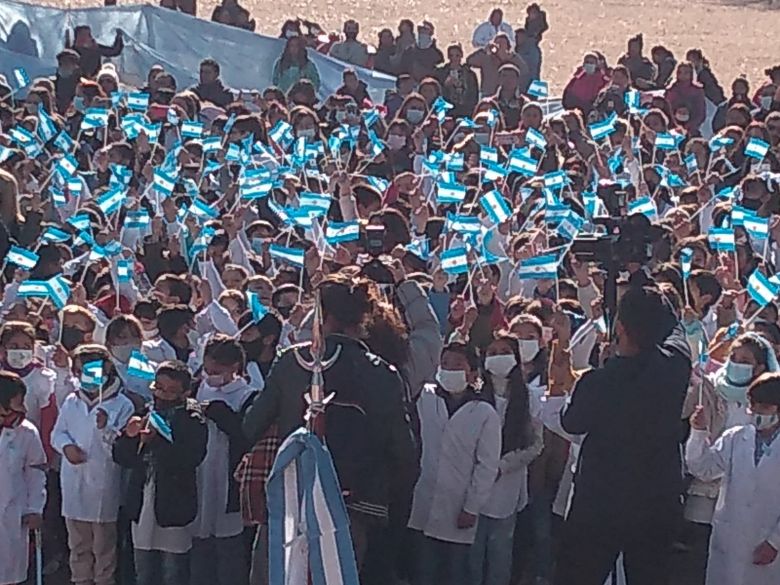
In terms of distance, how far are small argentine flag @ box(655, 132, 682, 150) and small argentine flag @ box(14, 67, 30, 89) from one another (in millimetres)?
6320

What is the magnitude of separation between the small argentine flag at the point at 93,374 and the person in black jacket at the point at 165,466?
0.81 ft

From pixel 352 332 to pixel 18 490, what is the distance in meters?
2.02

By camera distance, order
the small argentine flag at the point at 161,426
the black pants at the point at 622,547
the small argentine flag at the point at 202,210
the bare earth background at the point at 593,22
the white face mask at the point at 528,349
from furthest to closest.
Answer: the bare earth background at the point at 593,22
the small argentine flag at the point at 202,210
the white face mask at the point at 528,349
the small argentine flag at the point at 161,426
the black pants at the point at 622,547

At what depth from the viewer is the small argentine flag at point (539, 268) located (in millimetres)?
9000

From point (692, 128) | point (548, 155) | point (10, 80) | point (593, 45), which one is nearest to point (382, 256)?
point (548, 155)

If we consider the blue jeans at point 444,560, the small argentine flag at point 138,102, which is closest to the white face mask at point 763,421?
the blue jeans at point 444,560

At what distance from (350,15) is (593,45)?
441cm

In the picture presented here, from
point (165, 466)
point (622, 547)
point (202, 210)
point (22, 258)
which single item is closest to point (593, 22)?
point (202, 210)

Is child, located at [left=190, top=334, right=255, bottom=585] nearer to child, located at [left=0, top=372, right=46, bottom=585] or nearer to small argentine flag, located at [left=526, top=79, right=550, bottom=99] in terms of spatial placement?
child, located at [left=0, top=372, right=46, bottom=585]

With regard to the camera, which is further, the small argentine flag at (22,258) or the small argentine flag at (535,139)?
the small argentine flag at (535,139)

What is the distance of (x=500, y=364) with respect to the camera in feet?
25.2

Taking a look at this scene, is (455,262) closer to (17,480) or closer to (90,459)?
(90,459)

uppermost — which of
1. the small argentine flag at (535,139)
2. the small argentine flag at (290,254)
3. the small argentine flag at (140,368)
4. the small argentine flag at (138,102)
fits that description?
the small argentine flag at (138,102)

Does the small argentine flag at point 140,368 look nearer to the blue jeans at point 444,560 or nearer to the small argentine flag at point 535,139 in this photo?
the blue jeans at point 444,560
